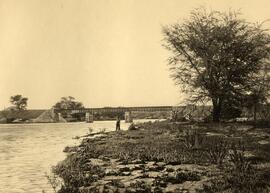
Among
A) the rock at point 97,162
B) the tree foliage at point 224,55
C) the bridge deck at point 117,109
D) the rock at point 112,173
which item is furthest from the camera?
the bridge deck at point 117,109

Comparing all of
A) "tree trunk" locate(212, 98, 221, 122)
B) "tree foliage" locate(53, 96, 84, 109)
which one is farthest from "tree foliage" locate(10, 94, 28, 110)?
"tree trunk" locate(212, 98, 221, 122)

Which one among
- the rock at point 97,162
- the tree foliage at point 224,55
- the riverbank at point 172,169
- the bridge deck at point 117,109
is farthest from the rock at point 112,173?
the bridge deck at point 117,109

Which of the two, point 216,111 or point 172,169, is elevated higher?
point 216,111

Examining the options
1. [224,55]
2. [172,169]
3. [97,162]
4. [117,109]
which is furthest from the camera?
[117,109]

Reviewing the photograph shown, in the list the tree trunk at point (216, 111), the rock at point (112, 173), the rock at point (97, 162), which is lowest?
the rock at point (112, 173)

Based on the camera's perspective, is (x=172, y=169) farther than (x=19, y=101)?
No

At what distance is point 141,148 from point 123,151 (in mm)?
1052

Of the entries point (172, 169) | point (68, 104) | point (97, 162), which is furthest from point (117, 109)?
point (172, 169)

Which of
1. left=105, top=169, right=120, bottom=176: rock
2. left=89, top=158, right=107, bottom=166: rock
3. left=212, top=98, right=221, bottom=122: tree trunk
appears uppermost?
left=212, top=98, right=221, bottom=122: tree trunk

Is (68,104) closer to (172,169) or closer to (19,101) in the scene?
(19,101)

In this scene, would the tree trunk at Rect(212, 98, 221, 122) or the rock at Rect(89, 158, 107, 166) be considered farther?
the tree trunk at Rect(212, 98, 221, 122)

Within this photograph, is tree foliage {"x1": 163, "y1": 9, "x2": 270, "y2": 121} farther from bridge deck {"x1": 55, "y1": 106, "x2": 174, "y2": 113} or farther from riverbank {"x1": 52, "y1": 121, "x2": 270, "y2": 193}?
bridge deck {"x1": 55, "y1": 106, "x2": 174, "y2": 113}

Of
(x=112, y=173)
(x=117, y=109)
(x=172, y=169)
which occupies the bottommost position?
(x=112, y=173)

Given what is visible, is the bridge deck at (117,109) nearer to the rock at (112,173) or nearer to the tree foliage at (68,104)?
the tree foliage at (68,104)
